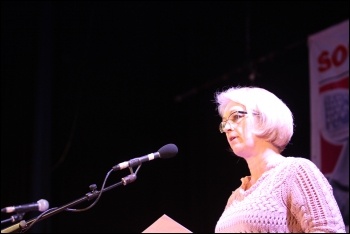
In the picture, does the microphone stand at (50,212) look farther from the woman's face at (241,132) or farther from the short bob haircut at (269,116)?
the short bob haircut at (269,116)

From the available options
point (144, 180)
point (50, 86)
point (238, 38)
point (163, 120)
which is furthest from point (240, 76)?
point (50, 86)

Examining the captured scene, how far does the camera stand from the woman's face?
2.44 m

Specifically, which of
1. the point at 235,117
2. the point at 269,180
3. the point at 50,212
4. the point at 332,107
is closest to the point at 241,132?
the point at 235,117

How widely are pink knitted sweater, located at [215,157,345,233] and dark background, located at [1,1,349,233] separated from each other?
289 centimetres

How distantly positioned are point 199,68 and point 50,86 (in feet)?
6.58

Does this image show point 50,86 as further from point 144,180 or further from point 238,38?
point 238,38

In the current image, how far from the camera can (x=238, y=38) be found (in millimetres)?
6039

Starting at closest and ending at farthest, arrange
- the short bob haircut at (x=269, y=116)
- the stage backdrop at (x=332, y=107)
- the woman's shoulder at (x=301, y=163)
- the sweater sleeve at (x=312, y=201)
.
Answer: the sweater sleeve at (x=312, y=201) → the woman's shoulder at (x=301, y=163) → the short bob haircut at (x=269, y=116) → the stage backdrop at (x=332, y=107)

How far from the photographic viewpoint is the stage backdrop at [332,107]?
4414 millimetres

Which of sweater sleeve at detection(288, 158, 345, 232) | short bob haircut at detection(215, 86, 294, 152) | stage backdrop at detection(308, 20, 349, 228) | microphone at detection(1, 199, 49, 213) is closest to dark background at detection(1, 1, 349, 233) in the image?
stage backdrop at detection(308, 20, 349, 228)

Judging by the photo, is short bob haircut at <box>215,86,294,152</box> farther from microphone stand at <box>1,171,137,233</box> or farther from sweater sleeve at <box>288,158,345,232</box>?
microphone stand at <box>1,171,137,233</box>

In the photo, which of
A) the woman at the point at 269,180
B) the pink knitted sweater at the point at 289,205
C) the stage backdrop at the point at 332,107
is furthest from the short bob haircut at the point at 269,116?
the stage backdrop at the point at 332,107

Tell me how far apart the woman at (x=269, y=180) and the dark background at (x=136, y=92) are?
2.72 meters

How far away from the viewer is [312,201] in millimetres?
2123
